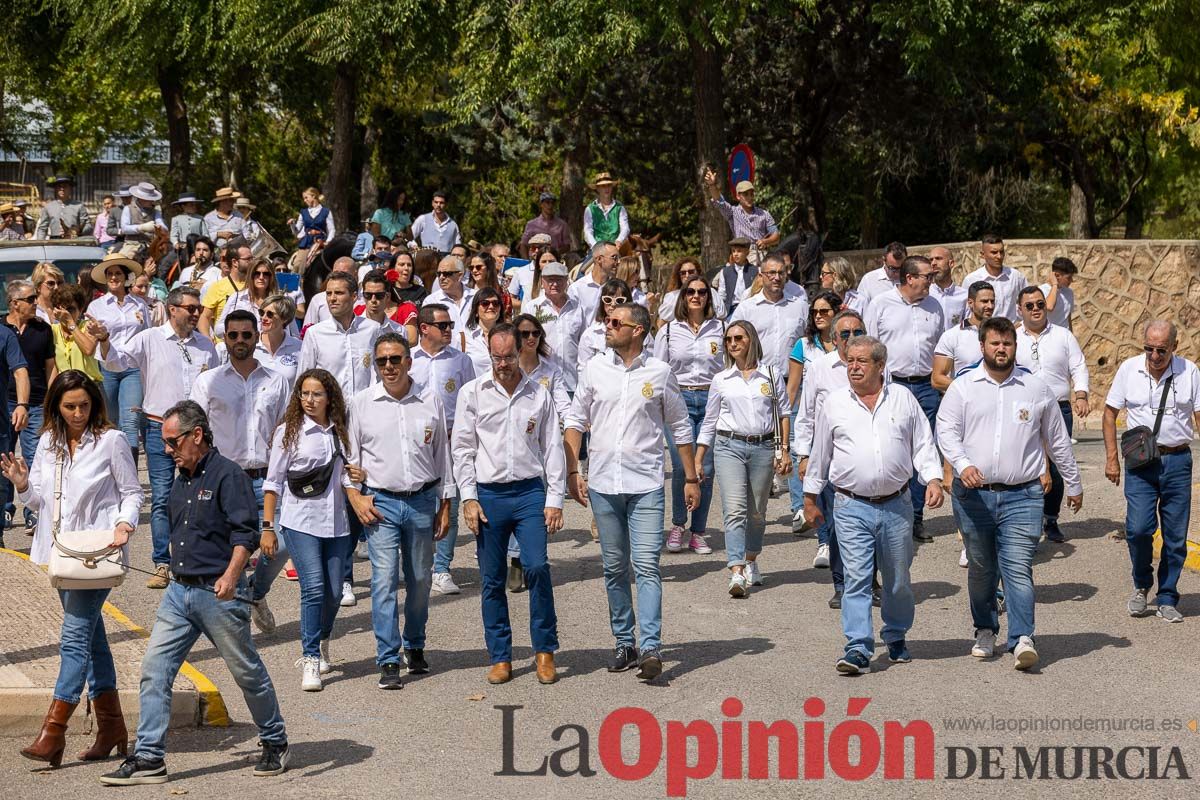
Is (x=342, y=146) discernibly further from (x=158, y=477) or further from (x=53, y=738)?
(x=53, y=738)

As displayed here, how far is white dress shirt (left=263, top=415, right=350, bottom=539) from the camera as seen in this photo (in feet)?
30.6

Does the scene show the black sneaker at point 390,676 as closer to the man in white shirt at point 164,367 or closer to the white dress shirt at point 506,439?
the white dress shirt at point 506,439

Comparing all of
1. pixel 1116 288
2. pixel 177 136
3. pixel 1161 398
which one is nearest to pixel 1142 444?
pixel 1161 398

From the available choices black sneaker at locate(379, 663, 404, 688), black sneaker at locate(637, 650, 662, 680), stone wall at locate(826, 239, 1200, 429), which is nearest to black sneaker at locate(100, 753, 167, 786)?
black sneaker at locate(379, 663, 404, 688)

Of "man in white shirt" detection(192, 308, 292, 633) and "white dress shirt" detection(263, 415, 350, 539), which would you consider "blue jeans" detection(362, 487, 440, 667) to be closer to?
"white dress shirt" detection(263, 415, 350, 539)

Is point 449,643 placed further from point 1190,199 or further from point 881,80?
point 1190,199

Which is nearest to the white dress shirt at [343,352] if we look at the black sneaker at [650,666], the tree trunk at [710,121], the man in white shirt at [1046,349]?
the black sneaker at [650,666]

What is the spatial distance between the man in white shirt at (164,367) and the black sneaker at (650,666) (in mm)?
4152

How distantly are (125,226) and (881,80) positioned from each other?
39.0ft

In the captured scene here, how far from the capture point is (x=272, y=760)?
770cm

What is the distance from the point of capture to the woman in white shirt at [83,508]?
793 cm

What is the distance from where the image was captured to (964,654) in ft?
32.3

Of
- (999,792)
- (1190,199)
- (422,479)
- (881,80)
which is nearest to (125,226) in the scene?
(881,80)

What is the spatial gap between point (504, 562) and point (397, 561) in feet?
1.99
